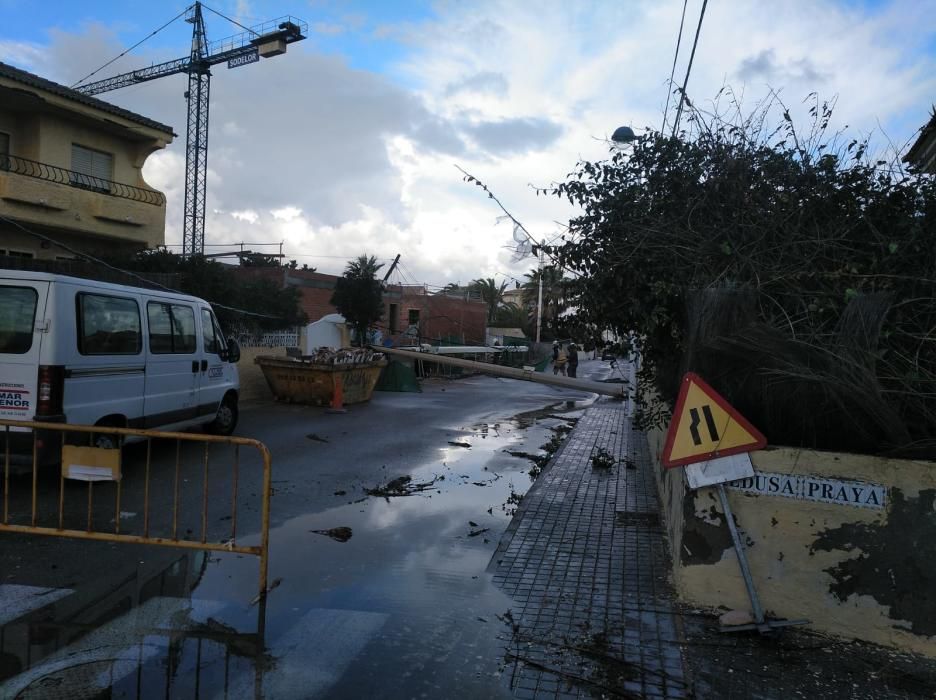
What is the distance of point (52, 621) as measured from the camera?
4293mm

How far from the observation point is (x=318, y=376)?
15.4 metres

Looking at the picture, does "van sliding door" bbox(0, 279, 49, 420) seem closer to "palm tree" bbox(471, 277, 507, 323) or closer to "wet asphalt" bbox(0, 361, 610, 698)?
"wet asphalt" bbox(0, 361, 610, 698)

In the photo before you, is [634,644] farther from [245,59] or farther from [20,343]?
→ [245,59]

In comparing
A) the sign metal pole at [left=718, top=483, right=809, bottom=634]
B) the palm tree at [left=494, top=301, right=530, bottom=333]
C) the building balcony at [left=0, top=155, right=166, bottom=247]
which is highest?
the building balcony at [left=0, top=155, right=166, bottom=247]

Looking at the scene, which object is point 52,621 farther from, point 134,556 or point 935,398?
point 935,398

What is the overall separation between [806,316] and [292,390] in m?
12.5

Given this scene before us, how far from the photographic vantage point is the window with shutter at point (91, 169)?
1855 cm

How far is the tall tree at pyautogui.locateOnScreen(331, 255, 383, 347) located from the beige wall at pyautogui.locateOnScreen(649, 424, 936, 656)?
736 inches

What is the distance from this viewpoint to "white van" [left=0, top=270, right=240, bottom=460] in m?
6.94

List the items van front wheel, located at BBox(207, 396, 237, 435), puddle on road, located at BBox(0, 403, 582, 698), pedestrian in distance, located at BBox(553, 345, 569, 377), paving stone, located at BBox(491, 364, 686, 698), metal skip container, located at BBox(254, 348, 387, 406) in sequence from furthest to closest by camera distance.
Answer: pedestrian in distance, located at BBox(553, 345, 569, 377) < metal skip container, located at BBox(254, 348, 387, 406) < van front wheel, located at BBox(207, 396, 237, 435) < paving stone, located at BBox(491, 364, 686, 698) < puddle on road, located at BBox(0, 403, 582, 698)

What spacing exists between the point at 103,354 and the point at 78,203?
12069mm

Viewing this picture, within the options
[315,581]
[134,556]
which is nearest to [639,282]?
[315,581]

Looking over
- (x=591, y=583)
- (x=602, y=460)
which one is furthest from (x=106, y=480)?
(x=602, y=460)

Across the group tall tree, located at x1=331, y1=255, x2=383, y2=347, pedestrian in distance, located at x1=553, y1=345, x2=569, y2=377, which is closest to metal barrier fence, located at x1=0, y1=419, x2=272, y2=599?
tall tree, located at x1=331, y1=255, x2=383, y2=347
